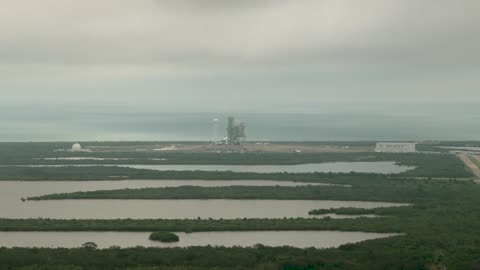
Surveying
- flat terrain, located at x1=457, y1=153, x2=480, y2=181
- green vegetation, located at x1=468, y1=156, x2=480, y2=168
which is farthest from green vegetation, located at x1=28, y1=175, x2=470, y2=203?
green vegetation, located at x1=468, y1=156, x2=480, y2=168

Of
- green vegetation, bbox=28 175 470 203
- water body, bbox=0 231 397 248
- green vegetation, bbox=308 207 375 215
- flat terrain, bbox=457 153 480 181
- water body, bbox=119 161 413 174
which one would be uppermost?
flat terrain, bbox=457 153 480 181

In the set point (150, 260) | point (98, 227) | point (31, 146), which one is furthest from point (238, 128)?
point (150, 260)

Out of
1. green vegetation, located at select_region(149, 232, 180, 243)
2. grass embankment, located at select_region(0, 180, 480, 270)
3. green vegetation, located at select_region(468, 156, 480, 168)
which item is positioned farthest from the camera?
green vegetation, located at select_region(468, 156, 480, 168)

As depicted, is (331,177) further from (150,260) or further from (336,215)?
(150,260)

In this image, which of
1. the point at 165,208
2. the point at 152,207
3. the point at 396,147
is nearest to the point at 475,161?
the point at 396,147

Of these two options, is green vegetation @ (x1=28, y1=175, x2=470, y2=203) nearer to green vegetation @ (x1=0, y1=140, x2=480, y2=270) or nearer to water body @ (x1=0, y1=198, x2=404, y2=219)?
green vegetation @ (x1=0, y1=140, x2=480, y2=270)

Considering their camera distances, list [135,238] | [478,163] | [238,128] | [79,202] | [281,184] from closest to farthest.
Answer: [135,238]
[79,202]
[281,184]
[478,163]
[238,128]
